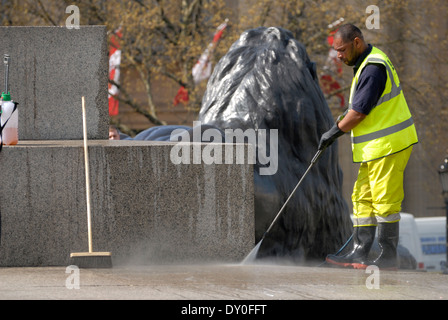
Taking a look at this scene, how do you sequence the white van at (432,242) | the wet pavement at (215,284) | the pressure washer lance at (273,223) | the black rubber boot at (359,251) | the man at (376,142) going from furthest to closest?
the white van at (432,242)
the pressure washer lance at (273,223)
the black rubber boot at (359,251)
the man at (376,142)
the wet pavement at (215,284)

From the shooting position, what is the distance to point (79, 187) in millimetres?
5699

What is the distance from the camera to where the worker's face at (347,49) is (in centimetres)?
577

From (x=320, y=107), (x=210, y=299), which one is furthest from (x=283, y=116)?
(x=210, y=299)

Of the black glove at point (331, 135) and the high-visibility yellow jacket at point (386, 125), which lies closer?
the high-visibility yellow jacket at point (386, 125)

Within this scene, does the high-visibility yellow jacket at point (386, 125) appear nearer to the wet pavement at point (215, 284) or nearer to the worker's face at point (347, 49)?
the worker's face at point (347, 49)

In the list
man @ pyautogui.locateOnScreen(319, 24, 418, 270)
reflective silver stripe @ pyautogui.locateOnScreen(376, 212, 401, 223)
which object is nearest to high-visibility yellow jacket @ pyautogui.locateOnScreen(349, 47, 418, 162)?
man @ pyautogui.locateOnScreen(319, 24, 418, 270)

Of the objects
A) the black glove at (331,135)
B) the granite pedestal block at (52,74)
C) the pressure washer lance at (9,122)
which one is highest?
the granite pedestal block at (52,74)

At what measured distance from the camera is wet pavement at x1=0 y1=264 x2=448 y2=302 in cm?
394

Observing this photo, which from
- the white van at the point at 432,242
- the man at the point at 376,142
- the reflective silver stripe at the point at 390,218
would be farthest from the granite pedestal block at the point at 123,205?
the white van at the point at 432,242

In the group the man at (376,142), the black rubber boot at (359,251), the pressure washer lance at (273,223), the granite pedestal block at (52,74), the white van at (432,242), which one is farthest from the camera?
the white van at (432,242)

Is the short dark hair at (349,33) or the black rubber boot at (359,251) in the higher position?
the short dark hair at (349,33)

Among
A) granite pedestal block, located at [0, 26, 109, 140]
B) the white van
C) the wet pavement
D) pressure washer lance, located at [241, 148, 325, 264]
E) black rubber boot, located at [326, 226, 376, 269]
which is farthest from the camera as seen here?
the white van

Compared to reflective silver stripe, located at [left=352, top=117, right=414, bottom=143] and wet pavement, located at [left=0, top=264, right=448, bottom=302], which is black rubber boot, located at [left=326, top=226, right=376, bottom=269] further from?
reflective silver stripe, located at [left=352, top=117, right=414, bottom=143]

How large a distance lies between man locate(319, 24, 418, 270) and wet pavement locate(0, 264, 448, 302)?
1.04 feet
